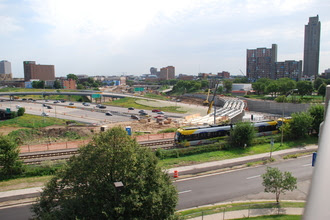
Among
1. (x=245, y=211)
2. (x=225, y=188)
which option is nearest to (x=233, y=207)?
(x=245, y=211)

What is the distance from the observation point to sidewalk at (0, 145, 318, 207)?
2134 cm

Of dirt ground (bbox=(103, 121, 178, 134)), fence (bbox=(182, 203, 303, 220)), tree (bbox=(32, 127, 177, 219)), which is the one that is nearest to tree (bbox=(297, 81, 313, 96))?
dirt ground (bbox=(103, 121, 178, 134))

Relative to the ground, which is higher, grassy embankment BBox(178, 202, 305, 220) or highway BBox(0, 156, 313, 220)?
grassy embankment BBox(178, 202, 305, 220)

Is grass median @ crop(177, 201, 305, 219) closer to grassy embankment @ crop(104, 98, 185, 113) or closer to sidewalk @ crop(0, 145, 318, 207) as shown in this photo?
sidewalk @ crop(0, 145, 318, 207)

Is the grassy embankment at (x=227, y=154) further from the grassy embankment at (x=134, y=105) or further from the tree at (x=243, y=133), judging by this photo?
the grassy embankment at (x=134, y=105)

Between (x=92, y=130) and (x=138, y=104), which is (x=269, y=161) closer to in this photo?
(x=92, y=130)

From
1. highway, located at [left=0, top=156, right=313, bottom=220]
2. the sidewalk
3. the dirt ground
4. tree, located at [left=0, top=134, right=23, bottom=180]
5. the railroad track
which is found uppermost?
tree, located at [left=0, top=134, right=23, bottom=180]

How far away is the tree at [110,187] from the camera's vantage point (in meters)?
11.5

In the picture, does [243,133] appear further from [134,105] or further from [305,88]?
[305,88]

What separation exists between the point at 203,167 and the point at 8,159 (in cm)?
1914

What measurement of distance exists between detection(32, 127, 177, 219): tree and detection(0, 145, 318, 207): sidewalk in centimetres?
891

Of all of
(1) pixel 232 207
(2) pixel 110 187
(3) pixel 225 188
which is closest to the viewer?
(2) pixel 110 187

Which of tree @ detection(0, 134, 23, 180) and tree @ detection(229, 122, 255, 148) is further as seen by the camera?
tree @ detection(229, 122, 255, 148)

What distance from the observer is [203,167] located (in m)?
27.8
